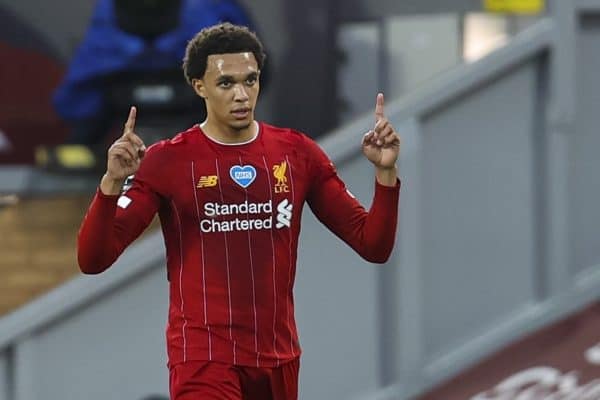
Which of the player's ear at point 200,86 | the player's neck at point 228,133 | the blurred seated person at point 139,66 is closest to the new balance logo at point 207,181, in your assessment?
the player's neck at point 228,133

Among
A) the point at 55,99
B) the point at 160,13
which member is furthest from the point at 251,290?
the point at 55,99

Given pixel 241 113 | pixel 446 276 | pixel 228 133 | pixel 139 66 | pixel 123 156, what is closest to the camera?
pixel 123 156

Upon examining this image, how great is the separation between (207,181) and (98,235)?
15.8 inches

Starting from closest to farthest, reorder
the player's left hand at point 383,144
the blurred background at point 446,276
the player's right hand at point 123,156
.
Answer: the player's right hand at point 123,156 → the player's left hand at point 383,144 → the blurred background at point 446,276

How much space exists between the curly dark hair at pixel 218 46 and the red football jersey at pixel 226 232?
0.21 meters

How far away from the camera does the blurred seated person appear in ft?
28.7

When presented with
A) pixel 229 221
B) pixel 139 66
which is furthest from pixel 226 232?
pixel 139 66

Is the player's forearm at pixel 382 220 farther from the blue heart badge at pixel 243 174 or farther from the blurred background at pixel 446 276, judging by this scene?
the blurred background at pixel 446 276

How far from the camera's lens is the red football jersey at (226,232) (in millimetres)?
4707

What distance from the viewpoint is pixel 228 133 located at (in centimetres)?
477

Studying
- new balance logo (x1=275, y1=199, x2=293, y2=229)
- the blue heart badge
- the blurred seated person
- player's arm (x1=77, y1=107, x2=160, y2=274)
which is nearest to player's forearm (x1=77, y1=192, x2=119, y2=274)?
player's arm (x1=77, y1=107, x2=160, y2=274)

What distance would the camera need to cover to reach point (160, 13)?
8.80 m

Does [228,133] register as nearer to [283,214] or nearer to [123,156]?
[283,214]

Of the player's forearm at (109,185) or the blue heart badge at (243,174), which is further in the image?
the blue heart badge at (243,174)
